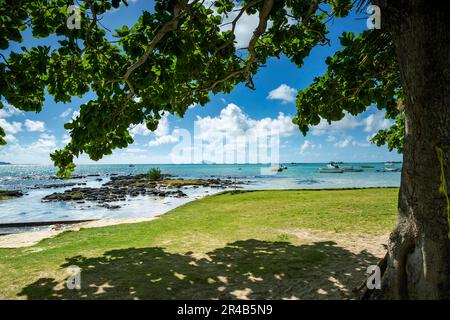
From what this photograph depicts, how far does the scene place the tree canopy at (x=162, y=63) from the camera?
5.70 meters

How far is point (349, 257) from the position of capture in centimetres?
760

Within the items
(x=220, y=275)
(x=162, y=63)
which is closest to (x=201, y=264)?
(x=220, y=275)

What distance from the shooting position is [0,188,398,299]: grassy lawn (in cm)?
571

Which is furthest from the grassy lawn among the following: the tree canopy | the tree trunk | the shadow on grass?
the tree canopy

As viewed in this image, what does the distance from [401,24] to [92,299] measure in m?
7.24

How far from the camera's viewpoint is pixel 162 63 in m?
6.58

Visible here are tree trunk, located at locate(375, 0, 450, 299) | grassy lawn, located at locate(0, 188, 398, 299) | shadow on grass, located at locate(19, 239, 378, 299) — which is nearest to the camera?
tree trunk, located at locate(375, 0, 450, 299)

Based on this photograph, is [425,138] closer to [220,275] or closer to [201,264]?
[220,275]

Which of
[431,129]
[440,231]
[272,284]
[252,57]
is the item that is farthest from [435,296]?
[252,57]

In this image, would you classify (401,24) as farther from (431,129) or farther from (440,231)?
(440,231)

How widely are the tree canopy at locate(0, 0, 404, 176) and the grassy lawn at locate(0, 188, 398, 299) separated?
322 centimetres

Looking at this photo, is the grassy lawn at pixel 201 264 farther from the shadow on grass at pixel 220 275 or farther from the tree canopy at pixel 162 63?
the tree canopy at pixel 162 63

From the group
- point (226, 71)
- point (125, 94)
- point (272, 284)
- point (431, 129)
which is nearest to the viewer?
point (431, 129)

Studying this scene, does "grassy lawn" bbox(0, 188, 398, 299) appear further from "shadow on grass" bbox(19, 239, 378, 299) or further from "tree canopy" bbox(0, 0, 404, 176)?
"tree canopy" bbox(0, 0, 404, 176)
